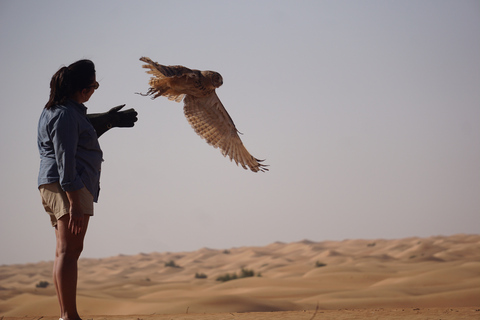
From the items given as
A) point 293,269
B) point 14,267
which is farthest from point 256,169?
point 14,267

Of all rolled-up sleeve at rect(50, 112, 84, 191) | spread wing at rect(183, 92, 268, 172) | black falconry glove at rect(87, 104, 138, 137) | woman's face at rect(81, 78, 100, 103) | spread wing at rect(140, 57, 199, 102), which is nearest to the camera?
rolled-up sleeve at rect(50, 112, 84, 191)

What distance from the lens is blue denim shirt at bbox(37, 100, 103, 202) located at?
3703mm

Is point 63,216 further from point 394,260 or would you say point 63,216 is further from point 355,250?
point 355,250

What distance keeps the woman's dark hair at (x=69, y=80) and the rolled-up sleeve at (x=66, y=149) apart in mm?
247

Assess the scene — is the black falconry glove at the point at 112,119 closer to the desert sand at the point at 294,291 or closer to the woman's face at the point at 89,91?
the woman's face at the point at 89,91

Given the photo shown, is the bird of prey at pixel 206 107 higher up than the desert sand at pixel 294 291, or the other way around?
the bird of prey at pixel 206 107

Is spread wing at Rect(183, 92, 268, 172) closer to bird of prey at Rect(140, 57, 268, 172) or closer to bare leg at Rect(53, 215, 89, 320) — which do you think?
bird of prey at Rect(140, 57, 268, 172)

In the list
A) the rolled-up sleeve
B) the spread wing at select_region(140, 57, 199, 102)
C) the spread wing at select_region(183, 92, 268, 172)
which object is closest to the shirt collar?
the rolled-up sleeve

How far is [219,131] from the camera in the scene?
25.8 feet

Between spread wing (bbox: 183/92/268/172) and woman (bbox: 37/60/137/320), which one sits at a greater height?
spread wing (bbox: 183/92/268/172)

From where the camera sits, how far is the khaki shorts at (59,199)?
12.6 feet

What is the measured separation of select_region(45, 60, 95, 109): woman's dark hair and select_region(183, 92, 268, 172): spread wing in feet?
11.9

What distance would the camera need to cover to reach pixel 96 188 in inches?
159

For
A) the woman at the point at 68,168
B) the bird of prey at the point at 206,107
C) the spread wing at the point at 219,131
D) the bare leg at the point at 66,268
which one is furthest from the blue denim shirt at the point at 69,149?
the spread wing at the point at 219,131
